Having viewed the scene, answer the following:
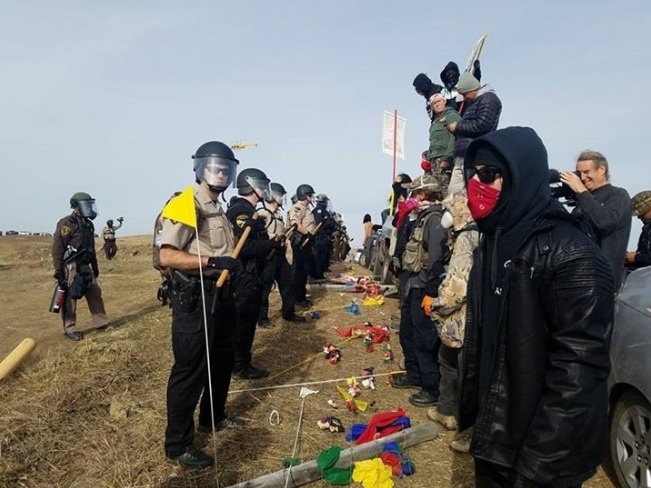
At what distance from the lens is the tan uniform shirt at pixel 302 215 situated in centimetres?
1075

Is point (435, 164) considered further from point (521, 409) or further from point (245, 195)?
point (521, 409)

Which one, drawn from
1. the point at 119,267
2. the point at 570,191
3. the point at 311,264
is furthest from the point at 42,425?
the point at 119,267

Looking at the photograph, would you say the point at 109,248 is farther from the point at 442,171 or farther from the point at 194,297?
the point at 194,297

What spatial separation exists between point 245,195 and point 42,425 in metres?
3.48

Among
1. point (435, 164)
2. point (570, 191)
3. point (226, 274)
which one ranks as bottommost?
point (226, 274)

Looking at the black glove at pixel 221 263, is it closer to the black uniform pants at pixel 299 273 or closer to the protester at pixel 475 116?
the protester at pixel 475 116

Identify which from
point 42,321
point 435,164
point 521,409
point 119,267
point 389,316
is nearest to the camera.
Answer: point 521,409

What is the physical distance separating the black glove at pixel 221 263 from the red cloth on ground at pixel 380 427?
1.92 metres

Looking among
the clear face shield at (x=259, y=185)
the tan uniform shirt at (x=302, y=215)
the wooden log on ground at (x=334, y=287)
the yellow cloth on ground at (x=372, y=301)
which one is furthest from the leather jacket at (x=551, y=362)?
the wooden log on ground at (x=334, y=287)

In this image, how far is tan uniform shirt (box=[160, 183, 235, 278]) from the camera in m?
3.63

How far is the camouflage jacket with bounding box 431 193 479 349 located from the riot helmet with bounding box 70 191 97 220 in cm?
689

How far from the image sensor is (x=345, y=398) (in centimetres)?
501

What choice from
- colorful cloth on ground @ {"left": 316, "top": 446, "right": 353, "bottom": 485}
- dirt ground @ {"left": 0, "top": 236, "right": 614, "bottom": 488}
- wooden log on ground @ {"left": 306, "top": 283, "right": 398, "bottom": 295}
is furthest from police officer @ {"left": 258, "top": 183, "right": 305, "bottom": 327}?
colorful cloth on ground @ {"left": 316, "top": 446, "right": 353, "bottom": 485}

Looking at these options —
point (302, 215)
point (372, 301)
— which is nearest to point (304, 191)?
point (302, 215)
